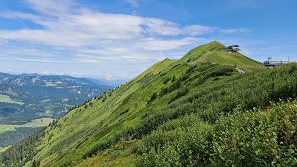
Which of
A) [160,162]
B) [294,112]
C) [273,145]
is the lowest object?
[160,162]

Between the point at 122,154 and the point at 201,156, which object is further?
the point at 122,154

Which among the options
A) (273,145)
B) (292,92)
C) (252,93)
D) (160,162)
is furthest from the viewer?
(252,93)

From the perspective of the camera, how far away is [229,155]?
18625 mm

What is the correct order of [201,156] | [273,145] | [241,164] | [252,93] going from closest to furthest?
[273,145] → [241,164] → [201,156] → [252,93]

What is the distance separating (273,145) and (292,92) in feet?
111

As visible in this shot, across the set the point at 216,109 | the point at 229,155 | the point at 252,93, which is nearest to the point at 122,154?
the point at 216,109

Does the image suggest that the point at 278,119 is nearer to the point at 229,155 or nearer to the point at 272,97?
the point at 229,155

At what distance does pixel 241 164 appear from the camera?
18.0 meters

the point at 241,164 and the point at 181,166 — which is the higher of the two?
the point at 241,164

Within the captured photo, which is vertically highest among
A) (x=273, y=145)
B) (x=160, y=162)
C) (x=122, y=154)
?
(x=273, y=145)

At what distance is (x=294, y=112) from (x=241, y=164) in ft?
18.3

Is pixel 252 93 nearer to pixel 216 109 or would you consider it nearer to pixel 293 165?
pixel 216 109

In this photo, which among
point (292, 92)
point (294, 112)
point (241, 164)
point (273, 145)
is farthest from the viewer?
point (292, 92)

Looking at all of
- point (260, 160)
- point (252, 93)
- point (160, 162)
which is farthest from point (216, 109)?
point (260, 160)
